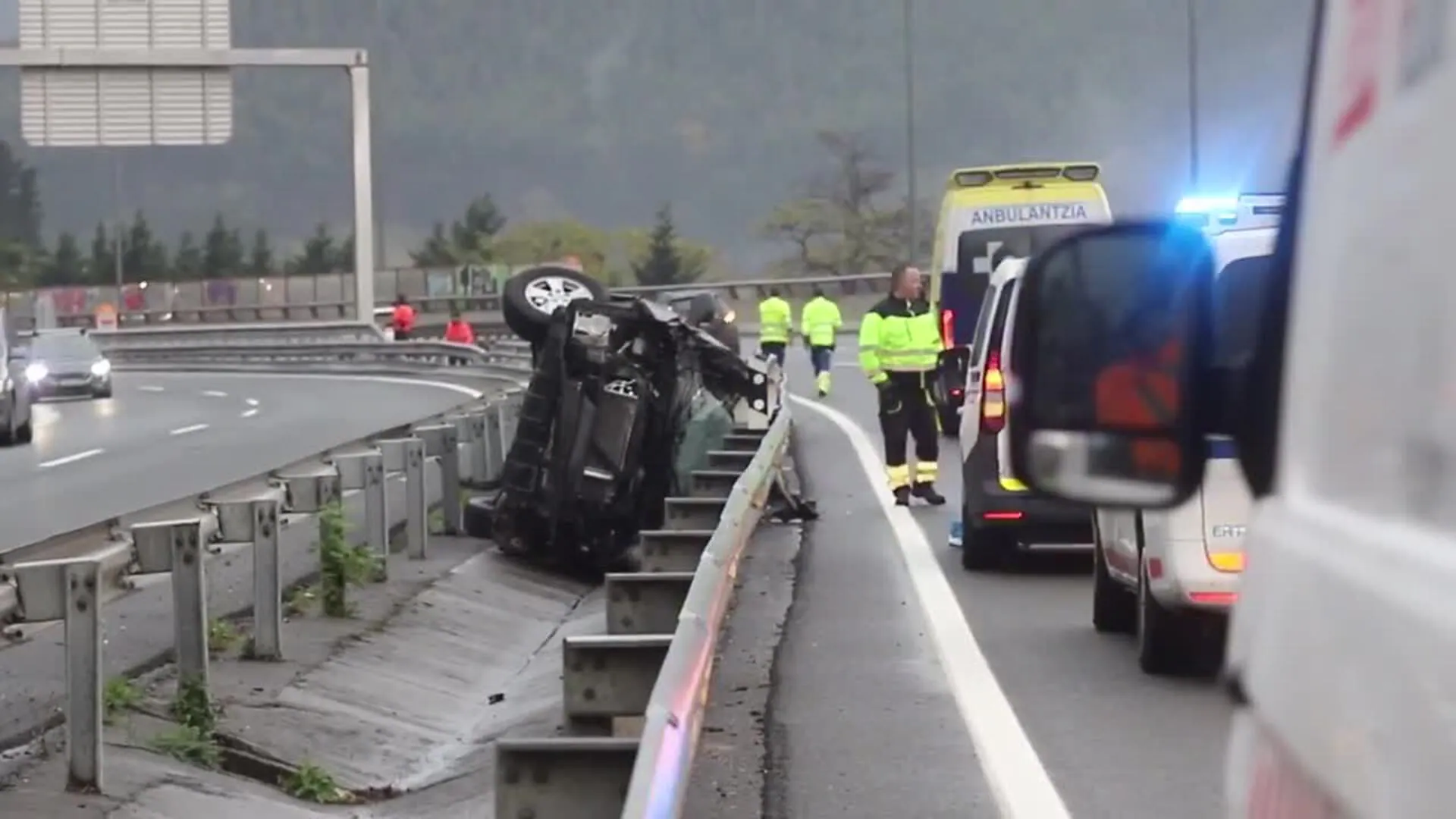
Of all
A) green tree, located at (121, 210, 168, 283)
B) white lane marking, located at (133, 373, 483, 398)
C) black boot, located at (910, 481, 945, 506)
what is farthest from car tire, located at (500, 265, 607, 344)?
green tree, located at (121, 210, 168, 283)

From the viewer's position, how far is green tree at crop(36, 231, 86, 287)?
427 ft

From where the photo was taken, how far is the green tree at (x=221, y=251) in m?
135

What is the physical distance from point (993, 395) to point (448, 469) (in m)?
3.97

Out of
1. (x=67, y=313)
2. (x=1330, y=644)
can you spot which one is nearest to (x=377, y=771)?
(x=1330, y=644)

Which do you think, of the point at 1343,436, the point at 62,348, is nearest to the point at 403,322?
the point at 62,348

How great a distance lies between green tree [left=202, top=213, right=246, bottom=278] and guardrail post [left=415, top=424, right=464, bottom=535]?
118 m

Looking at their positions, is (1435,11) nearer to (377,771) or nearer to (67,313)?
(377,771)

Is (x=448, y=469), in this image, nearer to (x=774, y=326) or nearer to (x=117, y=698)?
(x=117, y=698)

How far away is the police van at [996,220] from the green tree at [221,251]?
107 m

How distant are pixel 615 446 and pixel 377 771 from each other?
5437 millimetres

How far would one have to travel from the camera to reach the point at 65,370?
149 ft

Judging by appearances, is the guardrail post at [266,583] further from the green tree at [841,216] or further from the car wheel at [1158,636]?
the green tree at [841,216]

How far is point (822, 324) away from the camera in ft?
117

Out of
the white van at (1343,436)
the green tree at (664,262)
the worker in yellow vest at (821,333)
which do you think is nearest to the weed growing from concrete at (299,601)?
the white van at (1343,436)
